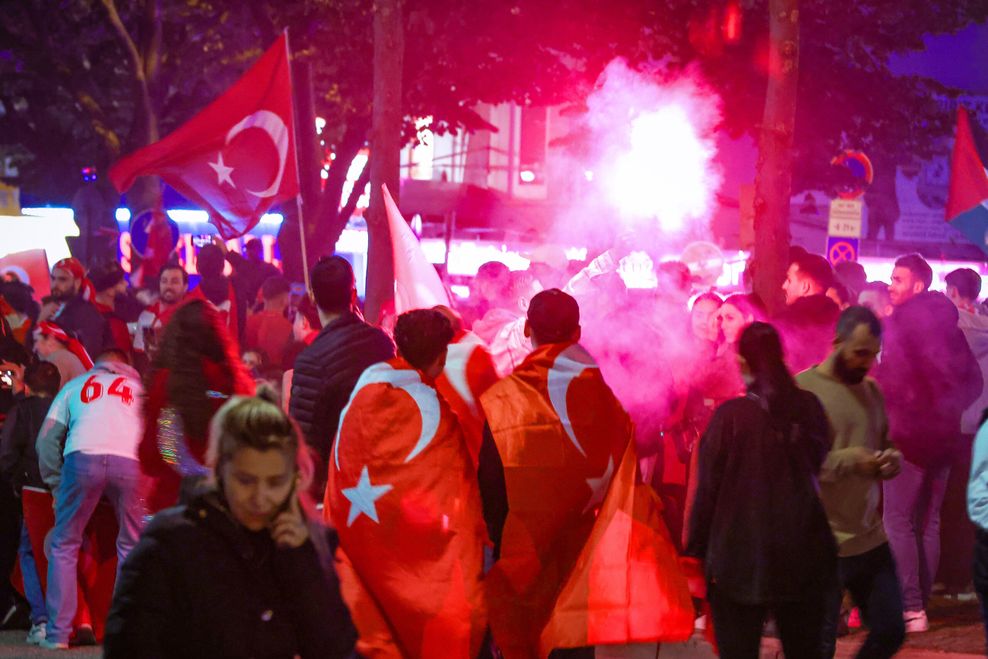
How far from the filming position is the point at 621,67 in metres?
24.2

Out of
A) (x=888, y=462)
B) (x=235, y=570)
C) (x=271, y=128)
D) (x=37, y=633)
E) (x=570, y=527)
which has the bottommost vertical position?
(x=37, y=633)

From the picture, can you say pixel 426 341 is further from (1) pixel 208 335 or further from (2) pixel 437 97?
(2) pixel 437 97

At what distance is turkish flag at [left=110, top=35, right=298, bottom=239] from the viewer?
464 inches

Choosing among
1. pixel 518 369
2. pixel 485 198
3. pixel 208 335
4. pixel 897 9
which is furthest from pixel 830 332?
pixel 485 198

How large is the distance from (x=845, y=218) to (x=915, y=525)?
9.03 metres

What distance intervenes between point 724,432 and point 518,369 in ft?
4.20

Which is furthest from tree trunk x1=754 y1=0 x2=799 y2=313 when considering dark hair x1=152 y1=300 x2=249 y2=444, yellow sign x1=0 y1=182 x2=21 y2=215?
yellow sign x1=0 y1=182 x2=21 y2=215

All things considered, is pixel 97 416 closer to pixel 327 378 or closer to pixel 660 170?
pixel 327 378

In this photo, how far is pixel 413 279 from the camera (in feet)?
29.9

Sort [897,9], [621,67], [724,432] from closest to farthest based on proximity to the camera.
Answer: [724,432]
[621,67]
[897,9]

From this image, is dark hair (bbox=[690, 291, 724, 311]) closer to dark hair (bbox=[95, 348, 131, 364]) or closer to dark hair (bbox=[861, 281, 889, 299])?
dark hair (bbox=[861, 281, 889, 299])

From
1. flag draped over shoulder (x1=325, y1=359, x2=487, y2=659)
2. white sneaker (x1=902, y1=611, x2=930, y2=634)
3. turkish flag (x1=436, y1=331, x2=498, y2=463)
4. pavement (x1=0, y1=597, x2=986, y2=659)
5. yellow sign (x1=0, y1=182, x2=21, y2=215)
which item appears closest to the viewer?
flag draped over shoulder (x1=325, y1=359, x2=487, y2=659)

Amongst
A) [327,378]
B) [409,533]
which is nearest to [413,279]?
[327,378]

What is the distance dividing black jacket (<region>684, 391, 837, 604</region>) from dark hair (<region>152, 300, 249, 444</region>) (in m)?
1.92
